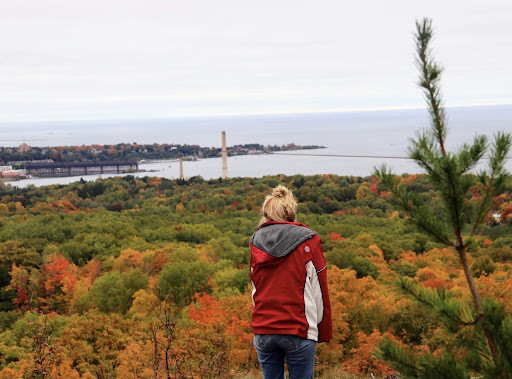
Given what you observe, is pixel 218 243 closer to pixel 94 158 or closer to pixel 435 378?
pixel 435 378

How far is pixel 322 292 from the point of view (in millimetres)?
2932

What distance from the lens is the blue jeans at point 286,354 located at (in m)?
2.90

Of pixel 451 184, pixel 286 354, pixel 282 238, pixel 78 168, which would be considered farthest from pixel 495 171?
pixel 78 168

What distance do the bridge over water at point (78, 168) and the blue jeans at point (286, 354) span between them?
97057 mm

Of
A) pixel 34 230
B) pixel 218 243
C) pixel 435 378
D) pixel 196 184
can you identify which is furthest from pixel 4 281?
pixel 196 184

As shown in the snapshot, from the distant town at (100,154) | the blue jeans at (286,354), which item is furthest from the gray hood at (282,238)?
the distant town at (100,154)

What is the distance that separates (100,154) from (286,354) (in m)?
106

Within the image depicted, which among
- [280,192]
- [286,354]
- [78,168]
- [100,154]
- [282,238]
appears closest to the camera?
[282,238]

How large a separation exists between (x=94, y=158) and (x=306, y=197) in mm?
54537

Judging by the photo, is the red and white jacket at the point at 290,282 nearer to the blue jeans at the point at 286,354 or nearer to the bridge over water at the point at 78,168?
the blue jeans at the point at 286,354

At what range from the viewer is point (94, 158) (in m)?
102

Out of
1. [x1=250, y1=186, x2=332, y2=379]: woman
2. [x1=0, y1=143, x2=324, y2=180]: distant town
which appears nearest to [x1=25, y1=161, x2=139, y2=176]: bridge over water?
[x1=0, y1=143, x2=324, y2=180]: distant town

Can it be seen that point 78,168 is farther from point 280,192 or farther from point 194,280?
point 280,192

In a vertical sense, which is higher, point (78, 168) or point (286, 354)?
point (286, 354)
